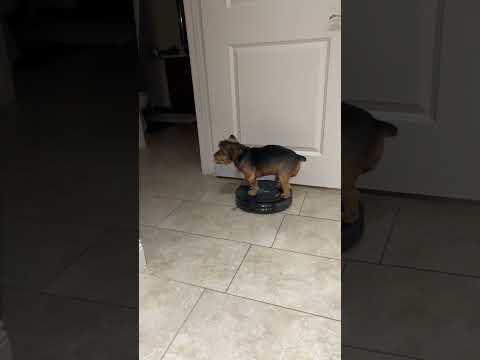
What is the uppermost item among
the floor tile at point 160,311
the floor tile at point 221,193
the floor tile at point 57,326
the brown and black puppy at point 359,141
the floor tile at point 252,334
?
the brown and black puppy at point 359,141

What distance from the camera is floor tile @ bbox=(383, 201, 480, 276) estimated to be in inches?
5.8

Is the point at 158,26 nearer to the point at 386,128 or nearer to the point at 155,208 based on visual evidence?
the point at 155,208

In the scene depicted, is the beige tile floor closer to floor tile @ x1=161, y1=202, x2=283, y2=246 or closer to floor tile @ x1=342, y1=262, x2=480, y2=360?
floor tile @ x1=161, y1=202, x2=283, y2=246

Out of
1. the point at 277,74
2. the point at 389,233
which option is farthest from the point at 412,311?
the point at 277,74

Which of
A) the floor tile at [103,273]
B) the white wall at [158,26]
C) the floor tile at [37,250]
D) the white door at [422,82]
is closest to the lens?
the white door at [422,82]

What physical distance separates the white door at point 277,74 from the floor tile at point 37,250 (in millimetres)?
1342

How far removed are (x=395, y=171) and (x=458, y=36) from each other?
5cm

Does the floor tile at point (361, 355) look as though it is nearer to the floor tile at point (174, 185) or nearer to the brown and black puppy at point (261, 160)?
the brown and black puppy at point (261, 160)

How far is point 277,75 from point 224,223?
2.42 feet

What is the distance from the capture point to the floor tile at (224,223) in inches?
62.0

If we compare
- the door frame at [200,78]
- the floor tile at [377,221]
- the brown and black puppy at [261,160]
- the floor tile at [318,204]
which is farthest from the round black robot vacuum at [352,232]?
the door frame at [200,78]

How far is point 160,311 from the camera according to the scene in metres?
1.21

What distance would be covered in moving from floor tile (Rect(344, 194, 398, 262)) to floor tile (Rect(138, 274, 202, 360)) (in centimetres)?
101

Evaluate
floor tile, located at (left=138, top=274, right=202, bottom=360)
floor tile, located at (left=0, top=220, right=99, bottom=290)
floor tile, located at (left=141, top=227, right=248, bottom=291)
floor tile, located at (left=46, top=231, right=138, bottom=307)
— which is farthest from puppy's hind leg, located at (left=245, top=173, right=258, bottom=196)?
floor tile, located at (left=0, top=220, right=99, bottom=290)
